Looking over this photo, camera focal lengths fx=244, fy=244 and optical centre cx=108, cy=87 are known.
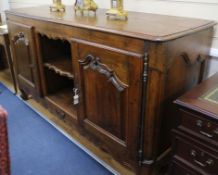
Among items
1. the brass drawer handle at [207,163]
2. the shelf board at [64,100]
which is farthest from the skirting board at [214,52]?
the shelf board at [64,100]

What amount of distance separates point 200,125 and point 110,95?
0.49m

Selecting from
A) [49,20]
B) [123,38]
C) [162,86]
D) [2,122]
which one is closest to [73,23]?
[49,20]

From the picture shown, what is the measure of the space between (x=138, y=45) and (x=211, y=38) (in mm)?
572

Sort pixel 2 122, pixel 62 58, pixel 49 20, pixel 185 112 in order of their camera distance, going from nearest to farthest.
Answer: pixel 2 122 → pixel 185 112 → pixel 49 20 → pixel 62 58

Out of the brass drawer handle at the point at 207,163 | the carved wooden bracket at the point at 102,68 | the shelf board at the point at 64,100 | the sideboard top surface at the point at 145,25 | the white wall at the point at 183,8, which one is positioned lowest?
the shelf board at the point at 64,100

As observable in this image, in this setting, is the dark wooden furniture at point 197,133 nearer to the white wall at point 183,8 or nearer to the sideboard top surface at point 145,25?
the sideboard top surface at point 145,25

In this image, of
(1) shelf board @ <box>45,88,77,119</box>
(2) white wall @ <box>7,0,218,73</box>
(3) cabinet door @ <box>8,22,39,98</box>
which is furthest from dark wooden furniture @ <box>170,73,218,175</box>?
(3) cabinet door @ <box>8,22,39,98</box>

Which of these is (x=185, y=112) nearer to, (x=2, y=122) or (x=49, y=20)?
(x=2, y=122)

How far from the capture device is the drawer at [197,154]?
3.29 ft

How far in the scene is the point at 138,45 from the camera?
1044mm

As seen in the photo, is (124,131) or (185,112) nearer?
(185,112)

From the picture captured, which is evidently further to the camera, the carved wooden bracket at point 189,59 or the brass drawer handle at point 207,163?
the carved wooden bracket at point 189,59

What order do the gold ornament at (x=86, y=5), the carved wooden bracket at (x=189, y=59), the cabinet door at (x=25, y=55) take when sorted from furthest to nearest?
the cabinet door at (x=25, y=55) → the gold ornament at (x=86, y=5) → the carved wooden bracket at (x=189, y=59)

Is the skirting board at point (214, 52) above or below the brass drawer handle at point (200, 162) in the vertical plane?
above
